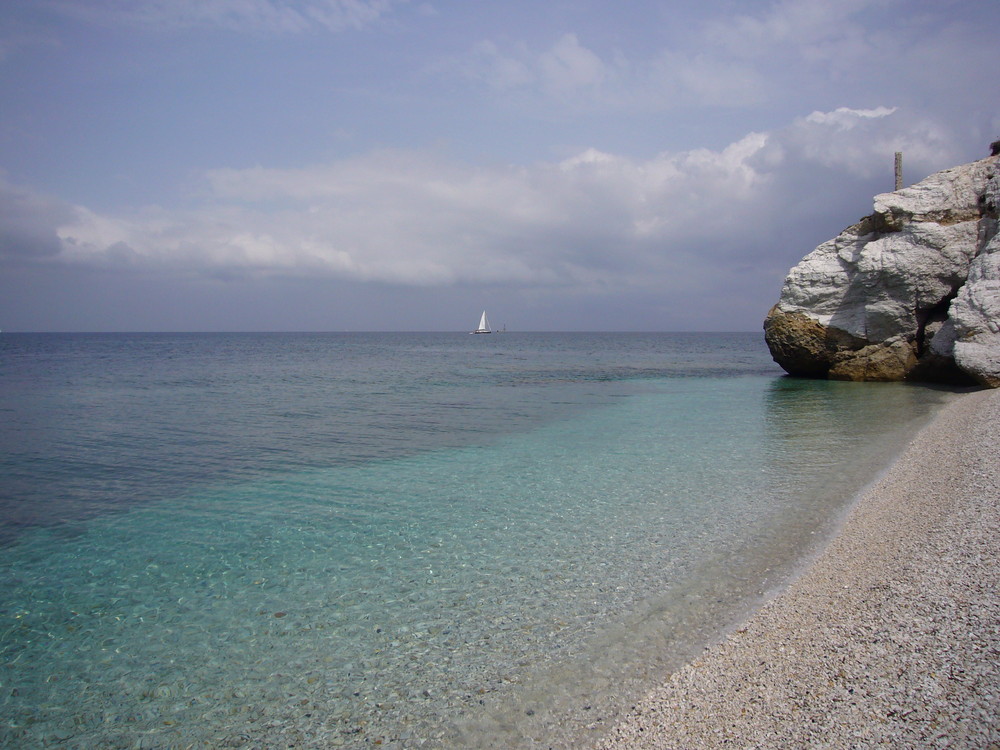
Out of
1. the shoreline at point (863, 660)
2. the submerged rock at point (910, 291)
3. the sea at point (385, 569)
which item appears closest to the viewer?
the shoreline at point (863, 660)

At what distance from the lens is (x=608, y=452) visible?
15062 millimetres

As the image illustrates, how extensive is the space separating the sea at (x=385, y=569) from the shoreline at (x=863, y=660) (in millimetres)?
402

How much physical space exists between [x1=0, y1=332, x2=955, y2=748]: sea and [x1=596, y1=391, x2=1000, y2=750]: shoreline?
0.40 m

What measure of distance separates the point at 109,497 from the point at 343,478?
441cm

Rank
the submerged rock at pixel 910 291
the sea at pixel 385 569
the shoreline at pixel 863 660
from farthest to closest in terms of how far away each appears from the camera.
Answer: the submerged rock at pixel 910 291
the sea at pixel 385 569
the shoreline at pixel 863 660

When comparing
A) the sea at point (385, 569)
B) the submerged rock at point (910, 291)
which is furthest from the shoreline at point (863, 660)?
the submerged rock at point (910, 291)

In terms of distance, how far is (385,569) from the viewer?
7.79 metres

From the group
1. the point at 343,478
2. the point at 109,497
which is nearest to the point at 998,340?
the point at 343,478

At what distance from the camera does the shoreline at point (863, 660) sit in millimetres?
4031

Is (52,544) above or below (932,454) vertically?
below

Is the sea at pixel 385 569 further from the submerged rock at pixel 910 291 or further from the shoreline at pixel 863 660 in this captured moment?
the submerged rock at pixel 910 291

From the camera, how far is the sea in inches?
197

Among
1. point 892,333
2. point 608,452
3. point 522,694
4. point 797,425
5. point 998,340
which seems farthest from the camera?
point 892,333

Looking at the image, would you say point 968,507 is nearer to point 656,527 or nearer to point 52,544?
point 656,527
